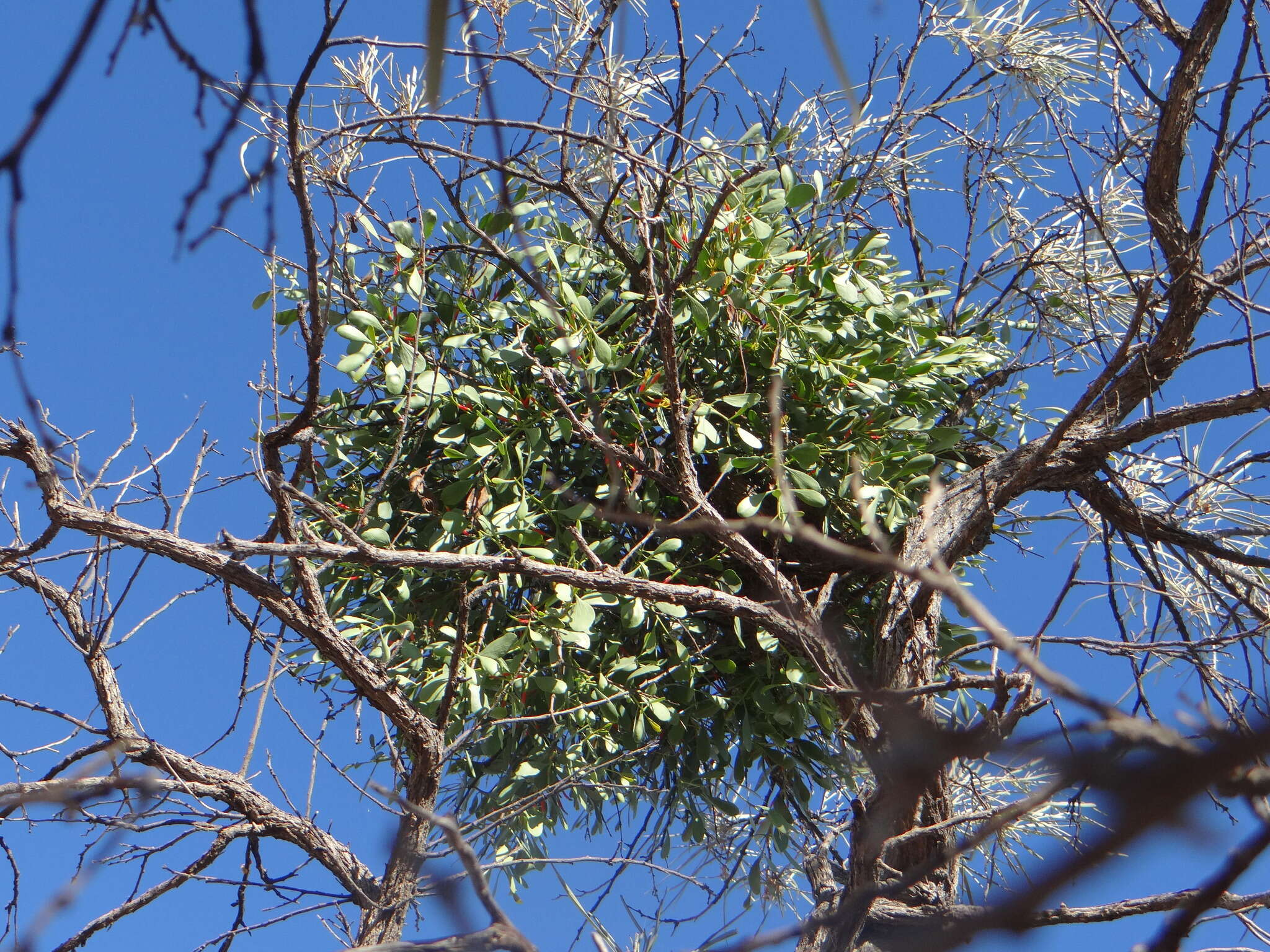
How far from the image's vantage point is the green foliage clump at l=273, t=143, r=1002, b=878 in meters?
1.49

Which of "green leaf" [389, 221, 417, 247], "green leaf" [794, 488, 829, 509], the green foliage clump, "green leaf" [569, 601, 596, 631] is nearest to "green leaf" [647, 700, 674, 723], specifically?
the green foliage clump

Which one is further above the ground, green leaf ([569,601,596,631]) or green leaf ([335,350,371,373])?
green leaf ([335,350,371,373])

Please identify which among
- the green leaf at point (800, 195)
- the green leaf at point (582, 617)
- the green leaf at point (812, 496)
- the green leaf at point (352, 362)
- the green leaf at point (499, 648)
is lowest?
the green leaf at point (582, 617)

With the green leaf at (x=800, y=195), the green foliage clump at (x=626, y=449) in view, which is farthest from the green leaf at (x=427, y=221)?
the green leaf at (x=800, y=195)

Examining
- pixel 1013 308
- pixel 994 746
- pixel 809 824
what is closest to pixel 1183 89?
pixel 1013 308

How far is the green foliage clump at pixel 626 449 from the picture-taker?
1489 mm

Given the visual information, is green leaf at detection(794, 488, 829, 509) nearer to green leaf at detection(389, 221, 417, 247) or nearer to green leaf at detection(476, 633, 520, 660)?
green leaf at detection(476, 633, 520, 660)

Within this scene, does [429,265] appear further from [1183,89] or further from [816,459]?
[1183,89]

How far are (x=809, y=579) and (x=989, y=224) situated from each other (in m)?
0.97

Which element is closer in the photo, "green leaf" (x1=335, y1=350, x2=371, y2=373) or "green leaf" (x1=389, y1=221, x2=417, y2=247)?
"green leaf" (x1=335, y1=350, x2=371, y2=373)

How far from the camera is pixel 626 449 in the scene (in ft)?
5.14

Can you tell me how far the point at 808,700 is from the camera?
158cm

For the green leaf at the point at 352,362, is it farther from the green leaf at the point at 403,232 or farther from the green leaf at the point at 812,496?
the green leaf at the point at 812,496

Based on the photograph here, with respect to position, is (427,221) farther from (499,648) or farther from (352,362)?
(499,648)
